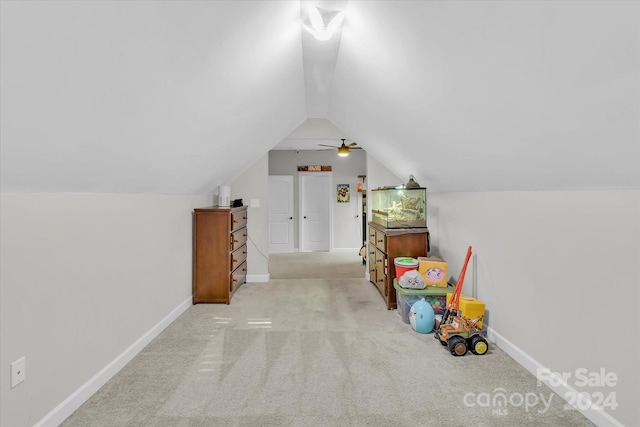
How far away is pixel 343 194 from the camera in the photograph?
7.44m

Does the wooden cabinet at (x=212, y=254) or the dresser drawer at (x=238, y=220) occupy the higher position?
the dresser drawer at (x=238, y=220)

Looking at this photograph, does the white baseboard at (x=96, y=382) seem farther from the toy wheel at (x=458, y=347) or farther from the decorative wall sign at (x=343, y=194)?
the decorative wall sign at (x=343, y=194)

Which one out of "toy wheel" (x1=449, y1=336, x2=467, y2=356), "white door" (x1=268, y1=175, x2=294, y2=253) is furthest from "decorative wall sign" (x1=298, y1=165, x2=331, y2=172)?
"toy wheel" (x1=449, y1=336, x2=467, y2=356)

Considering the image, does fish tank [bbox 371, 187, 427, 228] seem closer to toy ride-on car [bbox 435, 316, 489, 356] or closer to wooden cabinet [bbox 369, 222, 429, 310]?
wooden cabinet [bbox 369, 222, 429, 310]

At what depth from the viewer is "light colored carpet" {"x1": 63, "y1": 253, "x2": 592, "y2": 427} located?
1716 mm

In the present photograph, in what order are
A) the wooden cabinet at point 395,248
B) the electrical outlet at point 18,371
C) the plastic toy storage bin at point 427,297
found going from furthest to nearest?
the wooden cabinet at point 395,248 → the plastic toy storage bin at point 427,297 → the electrical outlet at point 18,371

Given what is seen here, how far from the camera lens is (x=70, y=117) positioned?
1259 millimetres

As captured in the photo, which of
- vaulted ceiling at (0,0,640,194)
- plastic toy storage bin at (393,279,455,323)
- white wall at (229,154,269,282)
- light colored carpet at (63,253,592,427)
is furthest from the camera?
white wall at (229,154,269,282)

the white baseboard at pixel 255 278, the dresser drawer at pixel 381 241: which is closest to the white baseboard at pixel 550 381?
the dresser drawer at pixel 381 241

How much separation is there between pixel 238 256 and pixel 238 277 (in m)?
0.28

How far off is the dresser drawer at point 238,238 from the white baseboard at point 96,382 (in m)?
1.14

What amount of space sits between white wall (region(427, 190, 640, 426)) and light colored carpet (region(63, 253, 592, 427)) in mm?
289

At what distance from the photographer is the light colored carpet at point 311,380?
5.63 feet

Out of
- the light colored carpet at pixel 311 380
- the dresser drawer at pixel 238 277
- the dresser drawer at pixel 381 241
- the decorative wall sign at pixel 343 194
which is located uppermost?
the decorative wall sign at pixel 343 194
